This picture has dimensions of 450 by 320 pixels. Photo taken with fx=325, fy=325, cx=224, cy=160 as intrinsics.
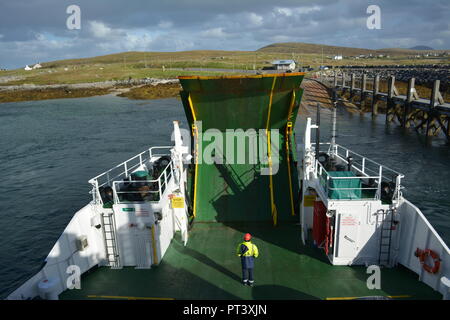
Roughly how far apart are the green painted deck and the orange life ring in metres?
0.54

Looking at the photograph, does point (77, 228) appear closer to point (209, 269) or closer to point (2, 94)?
point (209, 269)

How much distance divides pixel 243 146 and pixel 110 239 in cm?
625

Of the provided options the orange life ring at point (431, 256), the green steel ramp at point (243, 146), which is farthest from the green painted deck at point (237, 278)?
the green steel ramp at point (243, 146)

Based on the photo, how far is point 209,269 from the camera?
9.47 m

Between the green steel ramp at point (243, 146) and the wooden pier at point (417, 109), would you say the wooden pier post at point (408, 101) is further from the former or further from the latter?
the green steel ramp at point (243, 146)

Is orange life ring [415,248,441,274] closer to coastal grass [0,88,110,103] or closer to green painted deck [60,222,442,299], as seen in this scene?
green painted deck [60,222,442,299]

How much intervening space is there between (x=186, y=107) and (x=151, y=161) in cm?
346

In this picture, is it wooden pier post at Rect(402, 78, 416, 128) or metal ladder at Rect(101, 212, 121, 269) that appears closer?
metal ladder at Rect(101, 212, 121, 269)

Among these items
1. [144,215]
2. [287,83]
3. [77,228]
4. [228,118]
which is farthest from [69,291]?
[287,83]

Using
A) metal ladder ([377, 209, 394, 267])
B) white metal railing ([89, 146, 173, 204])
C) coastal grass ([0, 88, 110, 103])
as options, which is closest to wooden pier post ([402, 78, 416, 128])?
white metal railing ([89, 146, 173, 204])

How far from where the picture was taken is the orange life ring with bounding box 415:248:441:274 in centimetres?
801

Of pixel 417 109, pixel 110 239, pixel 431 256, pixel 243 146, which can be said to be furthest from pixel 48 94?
pixel 431 256

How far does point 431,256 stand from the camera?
26.9 ft

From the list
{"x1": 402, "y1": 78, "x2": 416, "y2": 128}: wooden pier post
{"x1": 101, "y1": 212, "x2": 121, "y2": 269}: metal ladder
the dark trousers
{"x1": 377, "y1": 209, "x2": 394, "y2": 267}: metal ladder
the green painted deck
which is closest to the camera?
the green painted deck
